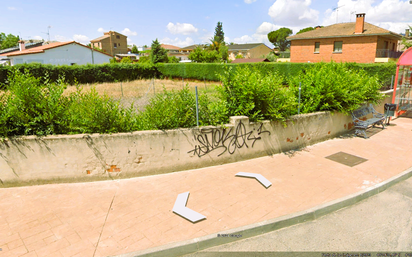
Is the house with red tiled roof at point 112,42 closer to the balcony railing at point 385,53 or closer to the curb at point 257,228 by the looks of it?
the balcony railing at point 385,53

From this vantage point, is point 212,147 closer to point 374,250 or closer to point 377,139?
point 374,250

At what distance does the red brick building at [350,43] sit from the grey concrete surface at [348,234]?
94.4 ft

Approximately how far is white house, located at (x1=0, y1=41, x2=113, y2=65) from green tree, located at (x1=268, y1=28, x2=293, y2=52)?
62581mm

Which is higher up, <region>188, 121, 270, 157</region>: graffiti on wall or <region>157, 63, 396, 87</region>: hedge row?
<region>157, 63, 396, 87</region>: hedge row

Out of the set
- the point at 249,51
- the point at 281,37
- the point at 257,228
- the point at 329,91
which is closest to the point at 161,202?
the point at 257,228

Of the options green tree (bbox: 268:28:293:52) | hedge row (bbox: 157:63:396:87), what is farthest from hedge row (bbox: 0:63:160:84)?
green tree (bbox: 268:28:293:52)

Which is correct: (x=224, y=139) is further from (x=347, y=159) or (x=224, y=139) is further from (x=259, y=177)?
(x=347, y=159)

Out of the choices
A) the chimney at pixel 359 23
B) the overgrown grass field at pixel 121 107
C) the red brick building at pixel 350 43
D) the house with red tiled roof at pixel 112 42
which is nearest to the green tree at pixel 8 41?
the house with red tiled roof at pixel 112 42

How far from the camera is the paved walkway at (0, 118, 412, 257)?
4051mm

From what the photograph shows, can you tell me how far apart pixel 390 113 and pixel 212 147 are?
857cm

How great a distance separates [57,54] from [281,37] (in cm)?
7073

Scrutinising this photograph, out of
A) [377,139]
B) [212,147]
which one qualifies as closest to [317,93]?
[377,139]

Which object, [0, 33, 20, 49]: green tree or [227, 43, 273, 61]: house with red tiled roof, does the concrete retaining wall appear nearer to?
[227, 43, 273, 61]: house with red tiled roof

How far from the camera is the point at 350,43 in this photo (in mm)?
31547
